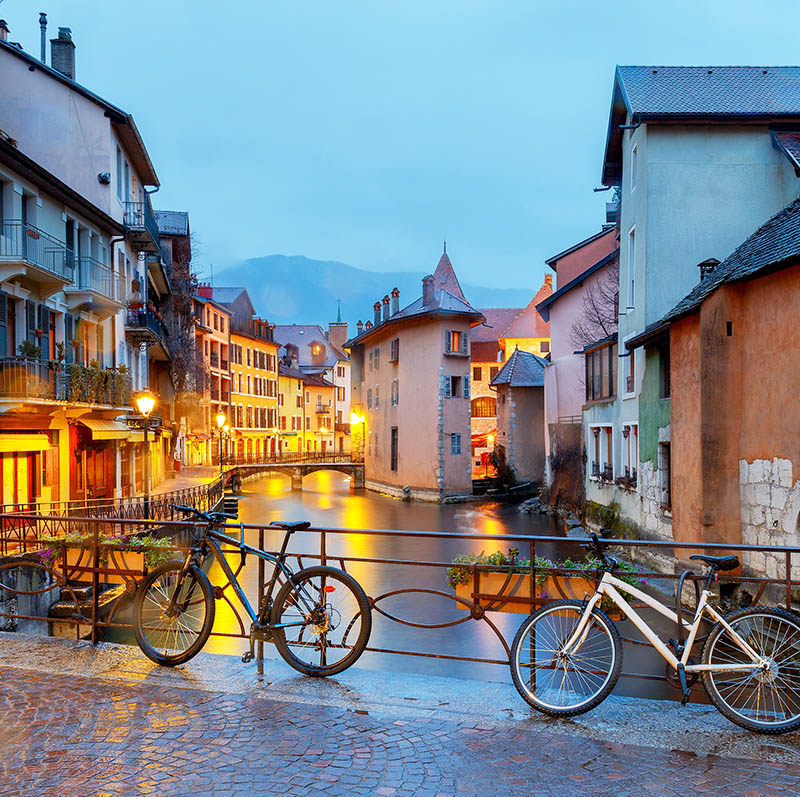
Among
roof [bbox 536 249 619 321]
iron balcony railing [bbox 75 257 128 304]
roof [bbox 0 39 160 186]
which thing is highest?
roof [bbox 0 39 160 186]

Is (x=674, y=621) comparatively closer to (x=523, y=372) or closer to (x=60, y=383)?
(x=60, y=383)

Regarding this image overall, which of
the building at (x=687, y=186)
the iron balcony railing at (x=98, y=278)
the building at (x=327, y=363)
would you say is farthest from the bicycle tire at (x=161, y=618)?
the building at (x=327, y=363)

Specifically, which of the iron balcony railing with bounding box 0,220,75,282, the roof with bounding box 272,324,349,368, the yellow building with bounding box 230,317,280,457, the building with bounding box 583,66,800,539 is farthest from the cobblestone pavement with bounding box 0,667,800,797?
the roof with bounding box 272,324,349,368

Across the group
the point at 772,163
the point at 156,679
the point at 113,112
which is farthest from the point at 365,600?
the point at 113,112

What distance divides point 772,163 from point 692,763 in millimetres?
18555

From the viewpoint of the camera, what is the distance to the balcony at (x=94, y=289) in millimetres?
22219

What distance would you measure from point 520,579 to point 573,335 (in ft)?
92.8

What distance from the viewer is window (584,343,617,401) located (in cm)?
2440

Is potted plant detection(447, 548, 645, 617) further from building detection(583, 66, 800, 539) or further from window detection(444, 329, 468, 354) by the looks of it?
window detection(444, 329, 468, 354)

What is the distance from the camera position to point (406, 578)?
75.3 ft

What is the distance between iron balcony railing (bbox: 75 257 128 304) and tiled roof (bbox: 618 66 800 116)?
15244 mm

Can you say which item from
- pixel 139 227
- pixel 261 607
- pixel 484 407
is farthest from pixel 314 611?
pixel 484 407

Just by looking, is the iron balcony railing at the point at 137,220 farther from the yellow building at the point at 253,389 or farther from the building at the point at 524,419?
the yellow building at the point at 253,389

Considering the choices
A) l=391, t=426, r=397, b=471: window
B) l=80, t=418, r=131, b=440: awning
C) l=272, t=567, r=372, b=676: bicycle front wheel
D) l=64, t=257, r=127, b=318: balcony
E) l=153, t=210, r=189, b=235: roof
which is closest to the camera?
l=272, t=567, r=372, b=676: bicycle front wheel
